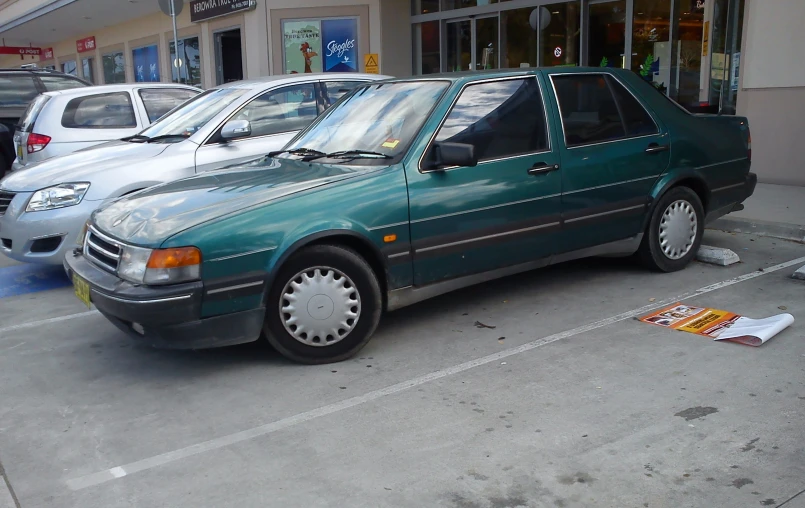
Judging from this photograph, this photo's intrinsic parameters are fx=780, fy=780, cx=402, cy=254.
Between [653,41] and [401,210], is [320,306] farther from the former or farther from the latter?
[653,41]

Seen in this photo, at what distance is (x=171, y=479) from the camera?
3393 millimetres

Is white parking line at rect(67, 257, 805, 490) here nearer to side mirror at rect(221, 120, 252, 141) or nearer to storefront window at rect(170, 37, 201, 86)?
side mirror at rect(221, 120, 252, 141)

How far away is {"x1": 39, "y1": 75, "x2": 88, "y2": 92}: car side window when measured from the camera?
41.3 feet

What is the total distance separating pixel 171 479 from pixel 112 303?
1257 millimetres

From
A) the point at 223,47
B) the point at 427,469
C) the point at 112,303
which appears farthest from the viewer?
the point at 223,47

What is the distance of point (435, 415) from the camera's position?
12.9ft

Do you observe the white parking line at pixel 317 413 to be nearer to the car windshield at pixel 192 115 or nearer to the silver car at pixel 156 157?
the silver car at pixel 156 157

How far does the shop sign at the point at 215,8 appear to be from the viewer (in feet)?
58.3

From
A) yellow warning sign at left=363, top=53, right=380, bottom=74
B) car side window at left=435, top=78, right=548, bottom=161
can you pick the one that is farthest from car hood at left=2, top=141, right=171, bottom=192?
yellow warning sign at left=363, top=53, right=380, bottom=74

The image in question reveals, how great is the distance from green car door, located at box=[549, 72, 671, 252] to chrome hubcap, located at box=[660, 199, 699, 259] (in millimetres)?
291

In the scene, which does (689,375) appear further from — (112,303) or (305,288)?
(112,303)

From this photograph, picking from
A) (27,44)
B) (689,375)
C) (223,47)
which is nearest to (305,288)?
(689,375)

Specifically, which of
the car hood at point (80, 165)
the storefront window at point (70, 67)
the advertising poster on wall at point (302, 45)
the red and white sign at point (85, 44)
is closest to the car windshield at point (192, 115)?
the car hood at point (80, 165)

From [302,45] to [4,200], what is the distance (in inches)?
459
